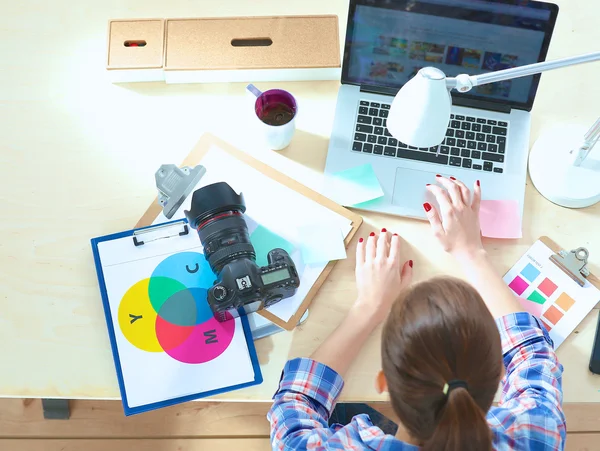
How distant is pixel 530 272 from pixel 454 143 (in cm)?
27

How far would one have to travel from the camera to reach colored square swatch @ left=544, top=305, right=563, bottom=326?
1.01 meters

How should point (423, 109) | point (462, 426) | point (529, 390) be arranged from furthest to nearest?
point (529, 390)
point (423, 109)
point (462, 426)

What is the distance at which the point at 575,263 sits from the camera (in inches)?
40.6

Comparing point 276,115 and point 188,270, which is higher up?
point 276,115

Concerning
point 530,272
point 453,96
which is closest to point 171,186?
point 453,96

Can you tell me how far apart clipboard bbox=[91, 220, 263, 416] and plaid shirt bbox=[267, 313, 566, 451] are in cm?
8

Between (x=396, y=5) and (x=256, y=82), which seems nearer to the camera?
(x=396, y=5)

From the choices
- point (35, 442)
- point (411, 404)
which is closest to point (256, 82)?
point (411, 404)

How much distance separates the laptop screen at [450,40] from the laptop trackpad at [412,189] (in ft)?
0.54

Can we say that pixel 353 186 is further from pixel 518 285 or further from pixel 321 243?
pixel 518 285

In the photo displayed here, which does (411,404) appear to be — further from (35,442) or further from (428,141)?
(35,442)

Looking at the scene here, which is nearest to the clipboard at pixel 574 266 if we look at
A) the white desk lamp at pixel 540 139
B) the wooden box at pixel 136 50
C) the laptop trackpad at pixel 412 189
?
the white desk lamp at pixel 540 139

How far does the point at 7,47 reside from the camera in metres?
1.17

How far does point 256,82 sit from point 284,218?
0.96 feet
